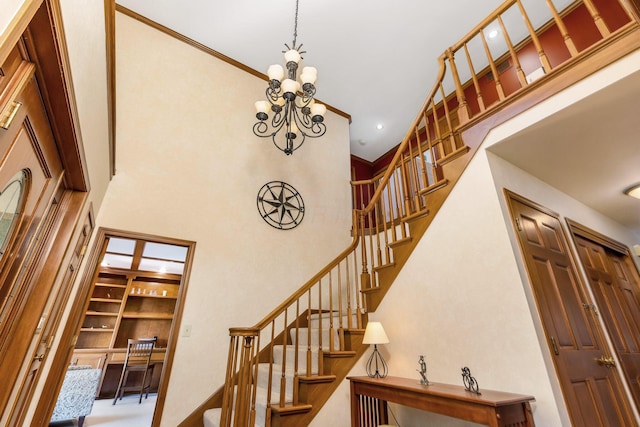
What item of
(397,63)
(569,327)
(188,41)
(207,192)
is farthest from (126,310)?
(569,327)

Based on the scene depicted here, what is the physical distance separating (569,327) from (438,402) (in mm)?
1134

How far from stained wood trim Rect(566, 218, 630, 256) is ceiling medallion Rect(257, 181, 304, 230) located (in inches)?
122

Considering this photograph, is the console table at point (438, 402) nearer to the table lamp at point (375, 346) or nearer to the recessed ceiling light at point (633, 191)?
the table lamp at point (375, 346)

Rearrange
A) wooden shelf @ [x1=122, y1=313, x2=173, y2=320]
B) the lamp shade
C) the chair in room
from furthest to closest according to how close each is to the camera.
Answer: wooden shelf @ [x1=122, y1=313, x2=173, y2=320] < the chair in room < the lamp shade

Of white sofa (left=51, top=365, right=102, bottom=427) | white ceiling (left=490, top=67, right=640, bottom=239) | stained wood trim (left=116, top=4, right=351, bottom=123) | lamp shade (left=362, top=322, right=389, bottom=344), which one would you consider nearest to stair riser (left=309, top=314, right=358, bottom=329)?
lamp shade (left=362, top=322, right=389, bottom=344)

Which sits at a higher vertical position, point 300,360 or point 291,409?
point 300,360

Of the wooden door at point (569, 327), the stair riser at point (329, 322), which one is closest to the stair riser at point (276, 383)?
the stair riser at point (329, 322)

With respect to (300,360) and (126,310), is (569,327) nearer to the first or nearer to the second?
(300,360)

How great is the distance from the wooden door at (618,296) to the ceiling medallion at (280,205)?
3167 mm

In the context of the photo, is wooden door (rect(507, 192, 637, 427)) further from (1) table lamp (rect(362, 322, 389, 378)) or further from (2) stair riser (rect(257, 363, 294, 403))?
(2) stair riser (rect(257, 363, 294, 403))

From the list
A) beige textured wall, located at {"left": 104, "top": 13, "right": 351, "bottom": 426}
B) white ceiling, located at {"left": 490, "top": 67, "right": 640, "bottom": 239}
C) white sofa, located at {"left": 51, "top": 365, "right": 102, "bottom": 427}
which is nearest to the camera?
white ceiling, located at {"left": 490, "top": 67, "right": 640, "bottom": 239}

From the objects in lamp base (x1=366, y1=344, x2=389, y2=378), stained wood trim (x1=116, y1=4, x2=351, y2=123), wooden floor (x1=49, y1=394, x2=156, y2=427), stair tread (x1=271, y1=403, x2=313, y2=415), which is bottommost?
wooden floor (x1=49, y1=394, x2=156, y2=427)

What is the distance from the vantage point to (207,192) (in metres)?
3.62

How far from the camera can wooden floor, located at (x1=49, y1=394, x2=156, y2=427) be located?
3.80 meters
